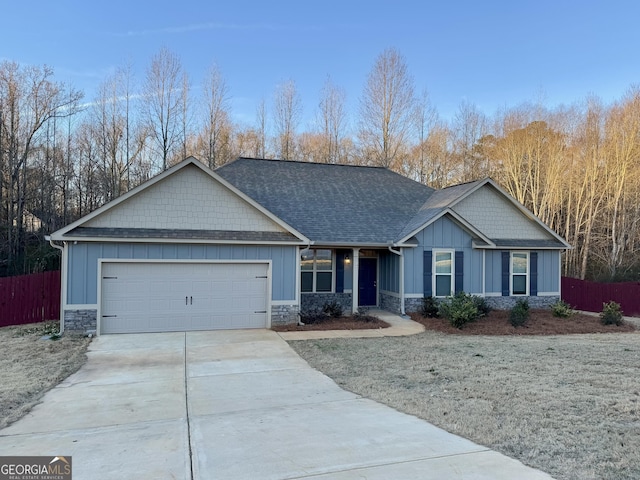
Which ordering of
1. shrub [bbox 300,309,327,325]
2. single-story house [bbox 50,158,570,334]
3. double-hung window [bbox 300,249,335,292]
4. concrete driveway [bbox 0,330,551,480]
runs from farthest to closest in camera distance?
double-hung window [bbox 300,249,335,292], shrub [bbox 300,309,327,325], single-story house [bbox 50,158,570,334], concrete driveway [bbox 0,330,551,480]

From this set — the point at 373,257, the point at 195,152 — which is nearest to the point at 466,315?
the point at 373,257

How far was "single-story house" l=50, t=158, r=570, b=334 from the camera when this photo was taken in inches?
448

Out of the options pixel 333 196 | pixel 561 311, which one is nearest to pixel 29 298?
pixel 333 196

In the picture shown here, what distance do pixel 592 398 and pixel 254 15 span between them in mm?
17657

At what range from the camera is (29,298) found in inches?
505

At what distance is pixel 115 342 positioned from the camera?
10367mm

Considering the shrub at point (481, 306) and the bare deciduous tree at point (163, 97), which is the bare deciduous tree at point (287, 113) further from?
the shrub at point (481, 306)

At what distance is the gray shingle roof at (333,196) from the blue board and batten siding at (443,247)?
0.98 m

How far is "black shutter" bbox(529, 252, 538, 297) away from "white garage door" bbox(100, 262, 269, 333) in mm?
10353

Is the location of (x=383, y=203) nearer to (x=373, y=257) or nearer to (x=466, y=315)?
(x=373, y=257)

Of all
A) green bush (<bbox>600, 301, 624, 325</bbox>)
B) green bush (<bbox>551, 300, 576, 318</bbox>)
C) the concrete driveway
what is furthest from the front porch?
the concrete driveway

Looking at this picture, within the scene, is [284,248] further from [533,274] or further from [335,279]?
[533,274]

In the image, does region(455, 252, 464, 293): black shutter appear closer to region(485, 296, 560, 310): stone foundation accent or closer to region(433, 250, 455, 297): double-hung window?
region(433, 250, 455, 297): double-hung window

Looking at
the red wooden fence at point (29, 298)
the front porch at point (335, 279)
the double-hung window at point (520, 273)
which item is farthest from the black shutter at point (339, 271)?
the red wooden fence at point (29, 298)
